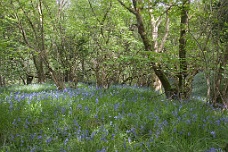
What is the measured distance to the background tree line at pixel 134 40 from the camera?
18.4 ft

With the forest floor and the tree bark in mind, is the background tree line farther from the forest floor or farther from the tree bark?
the forest floor

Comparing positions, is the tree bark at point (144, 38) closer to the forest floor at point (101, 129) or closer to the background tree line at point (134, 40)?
the background tree line at point (134, 40)

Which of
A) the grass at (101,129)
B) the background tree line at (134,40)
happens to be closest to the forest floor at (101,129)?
the grass at (101,129)

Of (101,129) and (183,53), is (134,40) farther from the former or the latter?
(101,129)

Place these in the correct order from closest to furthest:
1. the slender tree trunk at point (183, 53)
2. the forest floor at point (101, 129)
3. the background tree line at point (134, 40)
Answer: the forest floor at point (101, 129) < the background tree line at point (134, 40) < the slender tree trunk at point (183, 53)

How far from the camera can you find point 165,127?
361 cm

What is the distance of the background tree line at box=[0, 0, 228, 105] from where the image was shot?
221 inches

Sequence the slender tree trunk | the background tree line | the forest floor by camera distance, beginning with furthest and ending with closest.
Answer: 1. the slender tree trunk
2. the background tree line
3. the forest floor

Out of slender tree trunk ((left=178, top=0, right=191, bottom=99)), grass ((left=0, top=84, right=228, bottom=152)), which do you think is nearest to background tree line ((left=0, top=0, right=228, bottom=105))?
slender tree trunk ((left=178, top=0, right=191, bottom=99))

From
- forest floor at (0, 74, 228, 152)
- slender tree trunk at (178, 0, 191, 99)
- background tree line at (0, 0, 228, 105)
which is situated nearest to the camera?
forest floor at (0, 74, 228, 152)

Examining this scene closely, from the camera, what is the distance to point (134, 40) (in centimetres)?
959

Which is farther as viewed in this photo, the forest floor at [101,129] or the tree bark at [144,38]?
the tree bark at [144,38]

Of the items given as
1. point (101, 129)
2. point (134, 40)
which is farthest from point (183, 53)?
point (101, 129)

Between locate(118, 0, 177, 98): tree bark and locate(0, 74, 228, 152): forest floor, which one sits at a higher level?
locate(118, 0, 177, 98): tree bark
